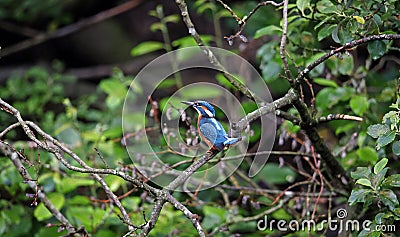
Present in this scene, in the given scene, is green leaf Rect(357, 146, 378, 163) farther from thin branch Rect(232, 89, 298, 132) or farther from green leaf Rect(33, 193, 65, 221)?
green leaf Rect(33, 193, 65, 221)

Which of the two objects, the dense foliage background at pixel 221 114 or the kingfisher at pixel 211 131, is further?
the dense foliage background at pixel 221 114

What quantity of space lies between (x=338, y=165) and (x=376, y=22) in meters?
0.41

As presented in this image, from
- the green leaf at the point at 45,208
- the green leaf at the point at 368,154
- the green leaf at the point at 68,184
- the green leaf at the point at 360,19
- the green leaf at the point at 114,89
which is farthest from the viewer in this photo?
the green leaf at the point at 114,89

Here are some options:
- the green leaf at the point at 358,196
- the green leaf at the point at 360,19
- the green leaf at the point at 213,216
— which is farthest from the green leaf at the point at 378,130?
the green leaf at the point at 213,216

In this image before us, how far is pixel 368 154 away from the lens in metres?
1.52

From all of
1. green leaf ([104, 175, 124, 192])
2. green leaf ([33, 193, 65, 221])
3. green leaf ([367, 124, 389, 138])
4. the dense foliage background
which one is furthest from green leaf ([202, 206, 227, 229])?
green leaf ([367, 124, 389, 138])

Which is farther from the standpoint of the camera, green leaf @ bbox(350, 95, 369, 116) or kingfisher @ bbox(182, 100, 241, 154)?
green leaf @ bbox(350, 95, 369, 116)

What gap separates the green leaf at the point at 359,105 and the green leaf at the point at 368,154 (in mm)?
110

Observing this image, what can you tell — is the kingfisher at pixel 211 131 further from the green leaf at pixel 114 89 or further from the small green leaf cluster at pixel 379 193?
the green leaf at pixel 114 89

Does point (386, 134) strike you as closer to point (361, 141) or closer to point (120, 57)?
point (361, 141)

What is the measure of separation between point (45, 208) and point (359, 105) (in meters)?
1.00

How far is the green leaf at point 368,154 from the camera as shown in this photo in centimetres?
151

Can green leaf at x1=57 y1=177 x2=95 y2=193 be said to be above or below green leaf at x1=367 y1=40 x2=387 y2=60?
below

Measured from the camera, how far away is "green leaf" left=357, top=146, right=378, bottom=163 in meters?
1.51
